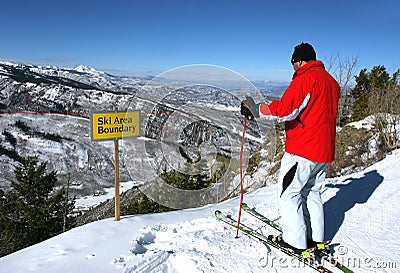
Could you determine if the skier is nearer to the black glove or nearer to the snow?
the black glove

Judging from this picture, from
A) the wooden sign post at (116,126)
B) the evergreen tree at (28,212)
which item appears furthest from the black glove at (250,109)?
the evergreen tree at (28,212)

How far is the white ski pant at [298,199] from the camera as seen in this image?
2818mm

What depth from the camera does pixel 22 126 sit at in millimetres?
101625

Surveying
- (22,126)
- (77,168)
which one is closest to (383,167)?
(77,168)

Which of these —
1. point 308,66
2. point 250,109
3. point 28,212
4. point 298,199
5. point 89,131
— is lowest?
point 28,212

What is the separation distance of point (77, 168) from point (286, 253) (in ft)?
315

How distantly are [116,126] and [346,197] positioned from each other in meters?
3.74

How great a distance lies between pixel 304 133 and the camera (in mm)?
2756

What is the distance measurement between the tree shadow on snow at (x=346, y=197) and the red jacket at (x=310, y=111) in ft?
4.68

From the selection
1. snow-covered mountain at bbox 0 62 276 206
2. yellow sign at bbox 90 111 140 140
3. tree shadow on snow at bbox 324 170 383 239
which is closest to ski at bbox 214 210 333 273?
tree shadow on snow at bbox 324 170 383 239

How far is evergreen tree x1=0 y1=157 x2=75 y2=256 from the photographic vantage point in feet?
67.8

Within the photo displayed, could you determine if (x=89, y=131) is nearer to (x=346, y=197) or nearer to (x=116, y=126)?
(x=116, y=126)

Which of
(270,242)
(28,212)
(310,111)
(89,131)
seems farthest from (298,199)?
(28,212)

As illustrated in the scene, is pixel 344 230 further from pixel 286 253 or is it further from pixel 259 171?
pixel 259 171
